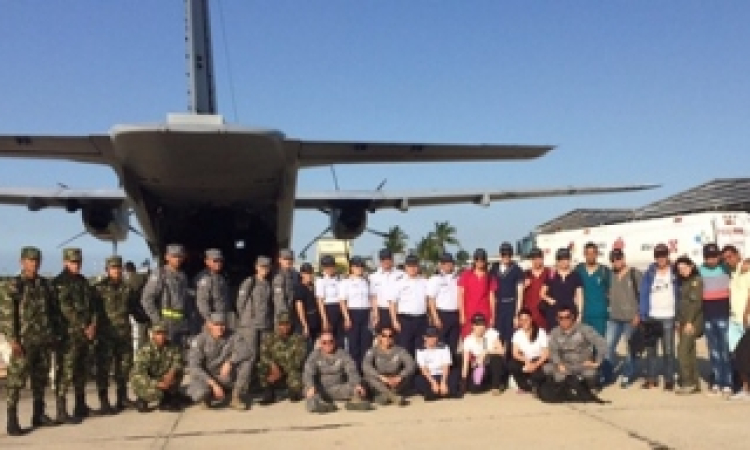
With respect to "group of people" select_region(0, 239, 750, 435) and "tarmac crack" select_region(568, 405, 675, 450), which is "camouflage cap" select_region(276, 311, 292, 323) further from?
"tarmac crack" select_region(568, 405, 675, 450)

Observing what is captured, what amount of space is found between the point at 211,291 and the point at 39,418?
2.12 metres

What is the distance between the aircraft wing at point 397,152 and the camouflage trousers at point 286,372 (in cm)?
245

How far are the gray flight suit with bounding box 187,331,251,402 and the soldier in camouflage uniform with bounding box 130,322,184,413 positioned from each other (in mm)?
164

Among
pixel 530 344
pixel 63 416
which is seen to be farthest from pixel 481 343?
pixel 63 416

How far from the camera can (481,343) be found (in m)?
8.24

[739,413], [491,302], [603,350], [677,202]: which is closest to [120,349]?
[491,302]

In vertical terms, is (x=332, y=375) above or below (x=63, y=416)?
above

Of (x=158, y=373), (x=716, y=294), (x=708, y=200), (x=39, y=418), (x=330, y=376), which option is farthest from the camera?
(x=708, y=200)

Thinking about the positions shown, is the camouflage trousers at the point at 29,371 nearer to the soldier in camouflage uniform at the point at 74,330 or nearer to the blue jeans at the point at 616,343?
the soldier in camouflage uniform at the point at 74,330

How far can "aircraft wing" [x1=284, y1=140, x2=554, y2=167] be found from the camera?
8.52 meters

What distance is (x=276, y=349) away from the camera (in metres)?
7.82

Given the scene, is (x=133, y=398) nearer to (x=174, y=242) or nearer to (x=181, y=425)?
(x=181, y=425)

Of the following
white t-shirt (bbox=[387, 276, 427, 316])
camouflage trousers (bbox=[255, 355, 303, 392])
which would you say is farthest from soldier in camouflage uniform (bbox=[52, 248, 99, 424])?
white t-shirt (bbox=[387, 276, 427, 316])

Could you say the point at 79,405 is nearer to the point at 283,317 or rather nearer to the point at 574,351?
the point at 283,317
